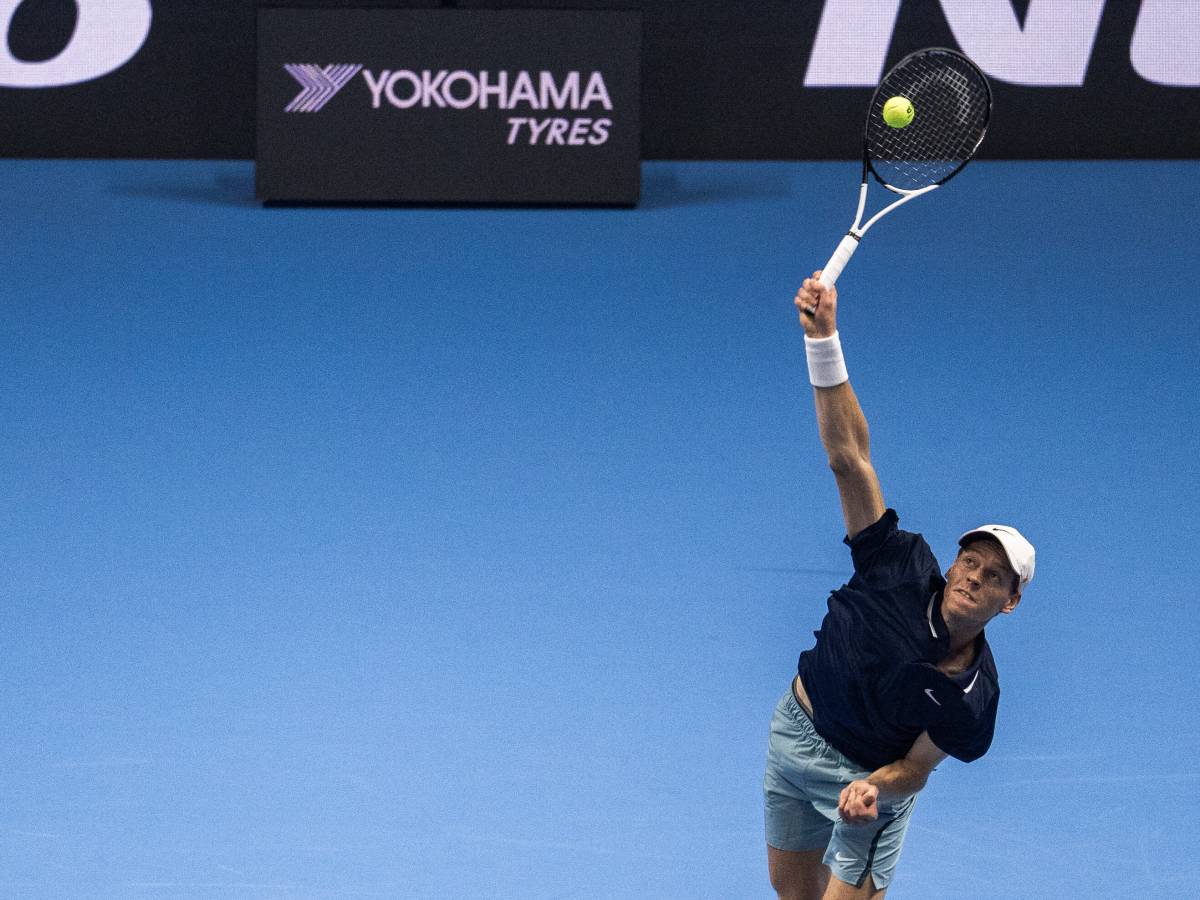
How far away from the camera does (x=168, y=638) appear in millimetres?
7062

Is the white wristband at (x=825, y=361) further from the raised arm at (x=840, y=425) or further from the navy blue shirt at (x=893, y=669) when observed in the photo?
the navy blue shirt at (x=893, y=669)

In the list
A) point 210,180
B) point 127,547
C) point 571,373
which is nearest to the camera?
point 127,547

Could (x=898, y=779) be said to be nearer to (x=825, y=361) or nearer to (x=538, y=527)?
(x=825, y=361)

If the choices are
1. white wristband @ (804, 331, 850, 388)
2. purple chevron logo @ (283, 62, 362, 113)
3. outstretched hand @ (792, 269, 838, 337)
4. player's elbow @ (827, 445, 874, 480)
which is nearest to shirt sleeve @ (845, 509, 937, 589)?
player's elbow @ (827, 445, 874, 480)

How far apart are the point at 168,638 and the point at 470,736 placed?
1434 millimetres

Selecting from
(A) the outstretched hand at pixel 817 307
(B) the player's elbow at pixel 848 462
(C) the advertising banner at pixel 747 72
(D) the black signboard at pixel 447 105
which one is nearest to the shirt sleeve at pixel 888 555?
(B) the player's elbow at pixel 848 462

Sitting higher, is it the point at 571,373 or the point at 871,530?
the point at 871,530

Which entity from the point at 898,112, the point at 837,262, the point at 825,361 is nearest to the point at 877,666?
the point at 825,361

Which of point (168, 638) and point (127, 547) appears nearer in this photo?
point (168, 638)

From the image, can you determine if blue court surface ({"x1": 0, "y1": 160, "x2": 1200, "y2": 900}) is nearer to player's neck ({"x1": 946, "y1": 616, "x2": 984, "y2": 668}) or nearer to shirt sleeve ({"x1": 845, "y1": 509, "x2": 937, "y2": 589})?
player's neck ({"x1": 946, "y1": 616, "x2": 984, "y2": 668})

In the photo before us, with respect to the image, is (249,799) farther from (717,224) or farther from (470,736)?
(717,224)

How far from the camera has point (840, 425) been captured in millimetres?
4543

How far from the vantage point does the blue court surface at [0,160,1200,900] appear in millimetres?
5883

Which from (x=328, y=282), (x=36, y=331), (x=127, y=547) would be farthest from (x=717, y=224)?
(x=127, y=547)
